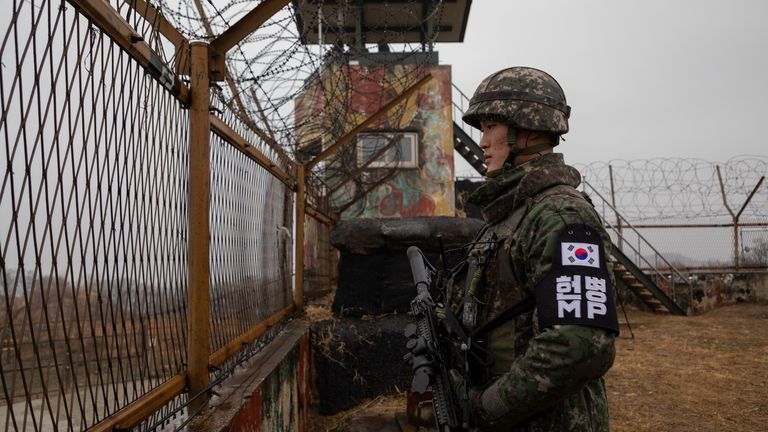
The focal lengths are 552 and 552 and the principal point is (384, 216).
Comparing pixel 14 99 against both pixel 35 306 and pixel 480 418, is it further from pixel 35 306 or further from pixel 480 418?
pixel 480 418

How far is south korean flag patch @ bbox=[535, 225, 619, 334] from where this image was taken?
5.14ft

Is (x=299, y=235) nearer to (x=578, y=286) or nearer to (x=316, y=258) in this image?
(x=316, y=258)

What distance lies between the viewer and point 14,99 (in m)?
1.18

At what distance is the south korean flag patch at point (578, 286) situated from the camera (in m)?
Result: 1.57

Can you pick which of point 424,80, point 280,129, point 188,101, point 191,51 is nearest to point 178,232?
point 188,101

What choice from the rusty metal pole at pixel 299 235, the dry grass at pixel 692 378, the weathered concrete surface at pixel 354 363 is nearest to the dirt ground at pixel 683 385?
the dry grass at pixel 692 378

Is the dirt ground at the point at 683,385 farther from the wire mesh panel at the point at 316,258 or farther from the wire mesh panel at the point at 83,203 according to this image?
the wire mesh panel at the point at 83,203

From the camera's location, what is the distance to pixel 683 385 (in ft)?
19.5

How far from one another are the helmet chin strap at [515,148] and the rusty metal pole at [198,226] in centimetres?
124

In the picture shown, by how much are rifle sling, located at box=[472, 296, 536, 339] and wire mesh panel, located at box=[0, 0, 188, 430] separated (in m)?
1.16

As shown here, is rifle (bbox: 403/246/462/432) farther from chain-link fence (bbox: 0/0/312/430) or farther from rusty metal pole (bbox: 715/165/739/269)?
rusty metal pole (bbox: 715/165/739/269)

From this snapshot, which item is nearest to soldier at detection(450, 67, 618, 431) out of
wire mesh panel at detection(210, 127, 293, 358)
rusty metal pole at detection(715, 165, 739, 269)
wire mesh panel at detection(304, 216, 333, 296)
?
wire mesh panel at detection(210, 127, 293, 358)

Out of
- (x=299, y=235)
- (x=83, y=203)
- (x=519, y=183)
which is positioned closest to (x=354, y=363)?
(x=299, y=235)

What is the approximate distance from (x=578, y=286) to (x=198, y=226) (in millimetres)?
1508
